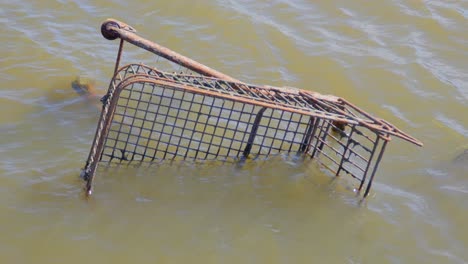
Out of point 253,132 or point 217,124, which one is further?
point 253,132

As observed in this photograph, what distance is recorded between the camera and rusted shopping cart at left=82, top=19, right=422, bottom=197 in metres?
4.39

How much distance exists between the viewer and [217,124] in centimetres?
488

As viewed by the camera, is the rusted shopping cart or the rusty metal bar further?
the rusty metal bar

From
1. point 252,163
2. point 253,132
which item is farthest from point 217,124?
point 252,163

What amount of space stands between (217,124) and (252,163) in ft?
1.75

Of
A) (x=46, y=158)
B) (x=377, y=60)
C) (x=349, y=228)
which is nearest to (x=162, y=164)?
(x=46, y=158)

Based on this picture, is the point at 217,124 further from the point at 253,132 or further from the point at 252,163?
the point at 252,163

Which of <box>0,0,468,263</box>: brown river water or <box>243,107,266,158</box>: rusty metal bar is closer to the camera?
<box>0,0,468,263</box>: brown river water

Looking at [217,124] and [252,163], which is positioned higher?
[217,124]

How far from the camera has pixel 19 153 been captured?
16.2 ft

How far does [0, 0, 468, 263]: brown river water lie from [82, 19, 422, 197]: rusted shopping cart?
17cm

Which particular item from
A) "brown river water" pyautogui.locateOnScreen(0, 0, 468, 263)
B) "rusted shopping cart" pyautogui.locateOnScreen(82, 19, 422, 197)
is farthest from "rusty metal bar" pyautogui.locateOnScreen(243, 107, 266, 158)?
"brown river water" pyautogui.locateOnScreen(0, 0, 468, 263)

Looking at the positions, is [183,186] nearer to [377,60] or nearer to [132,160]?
[132,160]

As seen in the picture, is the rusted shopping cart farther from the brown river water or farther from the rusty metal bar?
the brown river water
